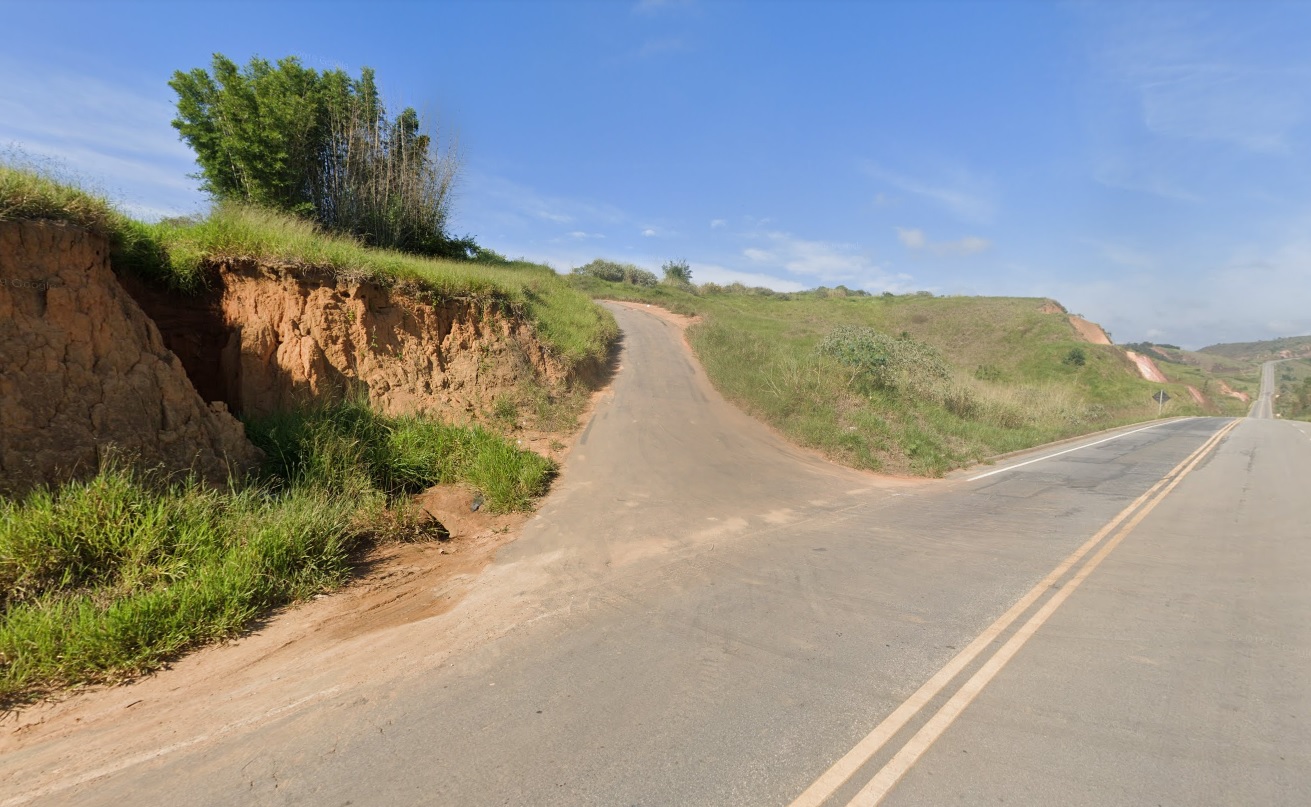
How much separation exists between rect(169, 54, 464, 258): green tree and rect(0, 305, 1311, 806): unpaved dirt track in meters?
15.5

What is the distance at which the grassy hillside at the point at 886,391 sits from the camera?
548 inches

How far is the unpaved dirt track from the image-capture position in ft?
9.83

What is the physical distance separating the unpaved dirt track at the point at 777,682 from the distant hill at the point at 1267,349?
559 feet

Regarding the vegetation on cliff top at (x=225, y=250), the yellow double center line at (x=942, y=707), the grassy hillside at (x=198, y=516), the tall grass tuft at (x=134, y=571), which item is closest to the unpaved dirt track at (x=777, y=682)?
the yellow double center line at (x=942, y=707)

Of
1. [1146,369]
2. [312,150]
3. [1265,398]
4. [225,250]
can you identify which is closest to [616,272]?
[312,150]

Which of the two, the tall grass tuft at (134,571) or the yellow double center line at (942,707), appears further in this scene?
the tall grass tuft at (134,571)

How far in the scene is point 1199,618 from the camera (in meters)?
5.16

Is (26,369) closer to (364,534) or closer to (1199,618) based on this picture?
(364,534)

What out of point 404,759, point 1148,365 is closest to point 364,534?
point 404,759

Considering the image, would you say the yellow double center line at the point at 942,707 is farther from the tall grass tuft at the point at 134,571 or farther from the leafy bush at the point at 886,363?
the leafy bush at the point at 886,363

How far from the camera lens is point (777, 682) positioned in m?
3.95

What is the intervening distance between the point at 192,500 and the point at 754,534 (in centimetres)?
584

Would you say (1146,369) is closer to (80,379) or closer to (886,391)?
(886,391)

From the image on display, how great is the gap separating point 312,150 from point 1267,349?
681 ft
